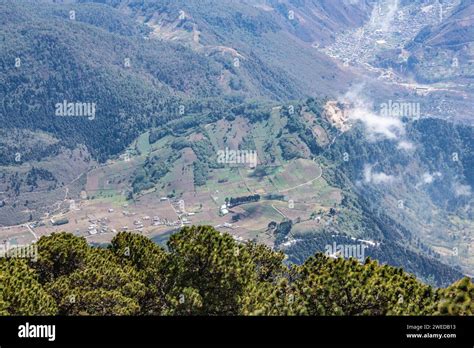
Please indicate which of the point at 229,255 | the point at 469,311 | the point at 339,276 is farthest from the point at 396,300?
the point at 229,255

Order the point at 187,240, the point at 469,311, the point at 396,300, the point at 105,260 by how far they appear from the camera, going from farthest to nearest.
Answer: the point at 105,260, the point at 187,240, the point at 396,300, the point at 469,311

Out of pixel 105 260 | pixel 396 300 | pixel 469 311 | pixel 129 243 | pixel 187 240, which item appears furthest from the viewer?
pixel 129 243

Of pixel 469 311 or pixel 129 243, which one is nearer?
pixel 469 311
